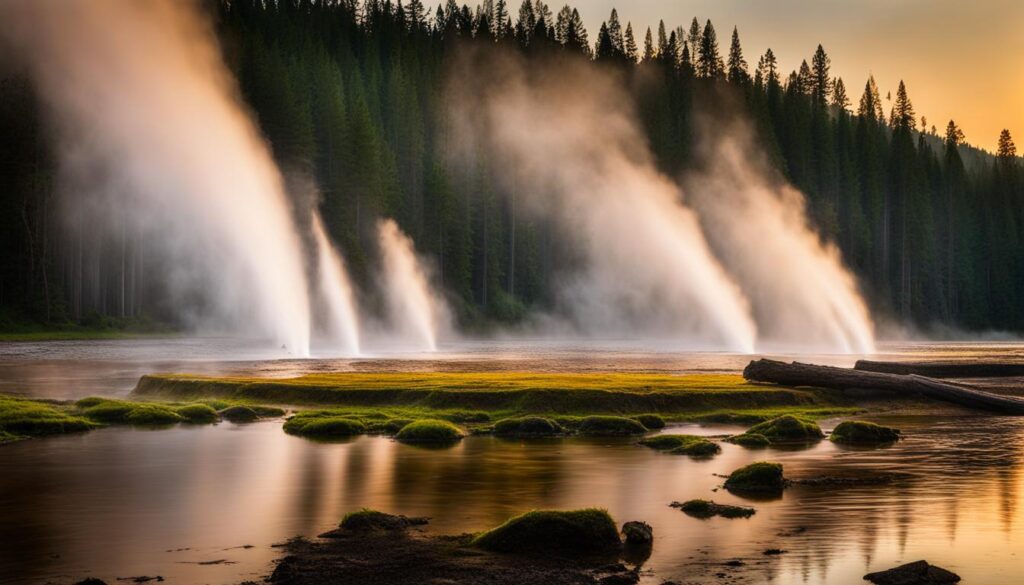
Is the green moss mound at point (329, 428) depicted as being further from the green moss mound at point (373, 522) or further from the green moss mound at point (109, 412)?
the green moss mound at point (373, 522)

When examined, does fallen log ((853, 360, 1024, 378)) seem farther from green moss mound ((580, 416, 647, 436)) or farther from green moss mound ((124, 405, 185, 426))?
green moss mound ((124, 405, 185, 426))

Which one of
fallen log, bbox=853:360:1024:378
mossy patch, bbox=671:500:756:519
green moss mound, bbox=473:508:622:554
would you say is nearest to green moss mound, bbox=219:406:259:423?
mossy patch, bbox=671:500:756:519

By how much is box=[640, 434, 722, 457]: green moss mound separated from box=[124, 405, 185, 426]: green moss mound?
19.2 metres

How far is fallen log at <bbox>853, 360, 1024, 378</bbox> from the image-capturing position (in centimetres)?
5678

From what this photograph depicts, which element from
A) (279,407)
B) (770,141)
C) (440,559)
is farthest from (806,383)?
(770,141)

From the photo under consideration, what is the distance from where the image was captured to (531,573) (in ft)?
60.3

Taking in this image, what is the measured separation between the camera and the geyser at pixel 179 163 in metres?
103

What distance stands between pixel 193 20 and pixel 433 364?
2769 inches

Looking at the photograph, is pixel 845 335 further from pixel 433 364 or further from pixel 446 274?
pixel 433 364

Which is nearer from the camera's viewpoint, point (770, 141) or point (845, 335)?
point (845, 335)

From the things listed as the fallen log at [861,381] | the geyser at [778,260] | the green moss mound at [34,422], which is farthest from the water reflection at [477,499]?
the geyser at [778,260]

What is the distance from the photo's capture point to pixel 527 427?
40719mm

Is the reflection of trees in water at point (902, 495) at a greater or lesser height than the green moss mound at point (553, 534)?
lesser

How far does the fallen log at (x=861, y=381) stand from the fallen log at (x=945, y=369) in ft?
12.6
